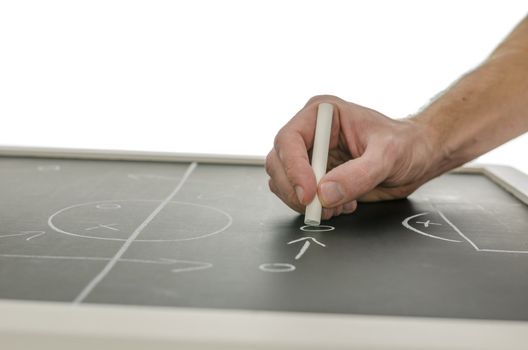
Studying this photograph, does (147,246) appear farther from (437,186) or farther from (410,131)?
(437,186)

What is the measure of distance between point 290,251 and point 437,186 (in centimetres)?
67

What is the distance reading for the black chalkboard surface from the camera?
94 centimetres

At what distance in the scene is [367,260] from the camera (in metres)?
1.11

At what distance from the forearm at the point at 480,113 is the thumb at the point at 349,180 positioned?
204 mm

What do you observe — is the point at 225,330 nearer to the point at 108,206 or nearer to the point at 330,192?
the point at 330,192

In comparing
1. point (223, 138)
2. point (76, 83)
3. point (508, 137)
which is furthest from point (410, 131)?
point (76, 83)

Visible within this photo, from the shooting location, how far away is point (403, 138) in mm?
1383

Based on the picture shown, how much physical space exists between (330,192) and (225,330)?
1.56 ft

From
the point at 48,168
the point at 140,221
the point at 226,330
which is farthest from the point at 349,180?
the point at 48,168

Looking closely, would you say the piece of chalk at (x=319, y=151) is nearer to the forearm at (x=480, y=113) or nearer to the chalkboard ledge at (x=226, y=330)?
the forearm at (x=480, y=113)

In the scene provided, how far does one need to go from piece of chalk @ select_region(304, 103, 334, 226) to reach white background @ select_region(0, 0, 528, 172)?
207cm

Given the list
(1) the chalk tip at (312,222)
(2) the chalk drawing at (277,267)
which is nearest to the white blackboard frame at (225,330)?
(2) the chalk drawing at (277,267)

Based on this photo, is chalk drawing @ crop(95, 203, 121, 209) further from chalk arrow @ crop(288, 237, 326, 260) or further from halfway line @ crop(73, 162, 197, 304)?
chalk arrow @ crop(288, 237, 326, 260)

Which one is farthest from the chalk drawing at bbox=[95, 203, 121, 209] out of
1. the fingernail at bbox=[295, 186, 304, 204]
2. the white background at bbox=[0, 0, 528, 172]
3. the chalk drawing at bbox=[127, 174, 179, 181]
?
the white background at bbox=[0, 0, 528, 172]
